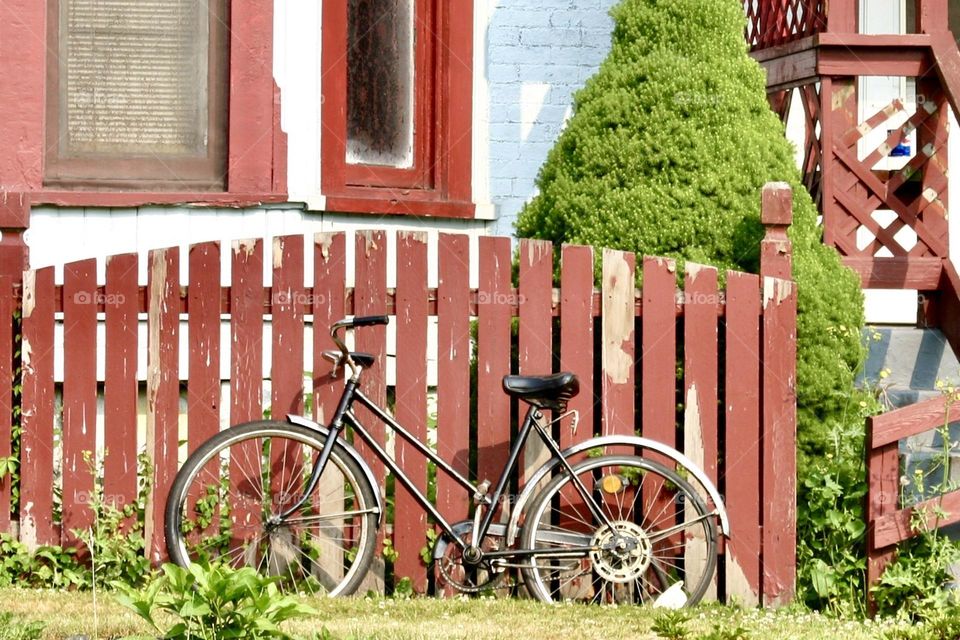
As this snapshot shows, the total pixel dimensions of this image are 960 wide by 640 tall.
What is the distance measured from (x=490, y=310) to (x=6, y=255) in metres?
2.00

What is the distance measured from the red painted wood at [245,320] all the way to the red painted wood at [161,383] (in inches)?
9.0

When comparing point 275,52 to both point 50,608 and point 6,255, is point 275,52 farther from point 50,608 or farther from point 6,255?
point 50,608

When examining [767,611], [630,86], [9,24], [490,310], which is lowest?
[767,611]

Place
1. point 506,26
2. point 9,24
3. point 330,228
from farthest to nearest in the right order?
1. point 506,26
2. point 330,228
3. point 9,24

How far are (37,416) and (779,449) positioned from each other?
3.03 metres

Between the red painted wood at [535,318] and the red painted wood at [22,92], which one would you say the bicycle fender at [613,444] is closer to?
the red painted wood at [535,318]

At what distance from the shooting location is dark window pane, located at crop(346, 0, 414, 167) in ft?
25.8

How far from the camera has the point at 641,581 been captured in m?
5.59

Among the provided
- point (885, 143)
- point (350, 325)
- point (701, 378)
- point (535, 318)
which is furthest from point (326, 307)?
point (885, 143)

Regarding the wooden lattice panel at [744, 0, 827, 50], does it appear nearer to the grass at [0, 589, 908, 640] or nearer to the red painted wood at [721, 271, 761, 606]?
the red painted wood at [721, 271, 761, 606]

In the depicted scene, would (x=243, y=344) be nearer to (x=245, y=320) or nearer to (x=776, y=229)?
(x=245, y=320)

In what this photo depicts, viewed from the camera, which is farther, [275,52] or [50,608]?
[275,52]

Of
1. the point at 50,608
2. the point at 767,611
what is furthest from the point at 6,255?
the point at 767,611

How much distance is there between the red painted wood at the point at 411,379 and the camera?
561cm
